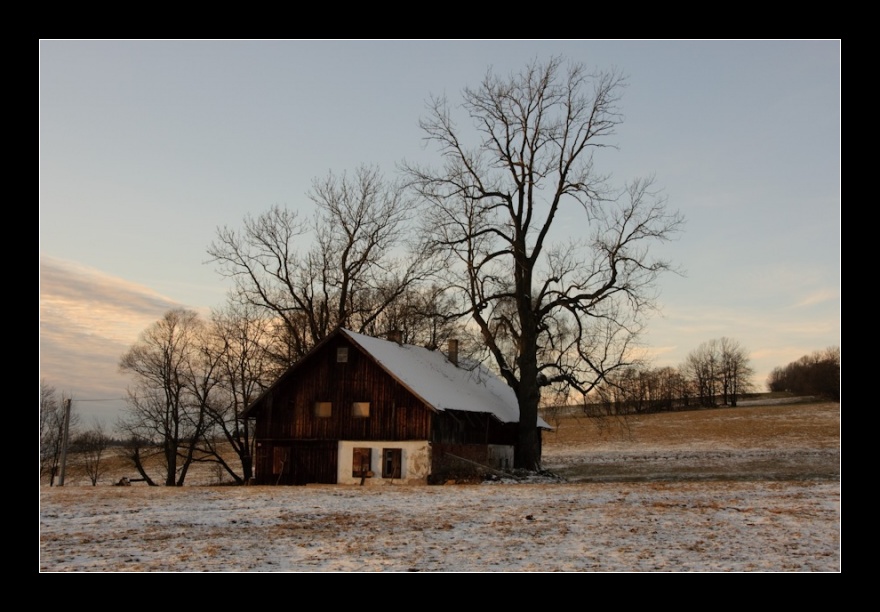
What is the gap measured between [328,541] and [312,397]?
78.2 ft

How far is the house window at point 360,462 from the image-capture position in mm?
38219

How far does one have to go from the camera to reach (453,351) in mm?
48906

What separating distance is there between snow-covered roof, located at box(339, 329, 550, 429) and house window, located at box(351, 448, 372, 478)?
394 cm

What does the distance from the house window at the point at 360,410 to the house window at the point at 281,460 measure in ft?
13.2

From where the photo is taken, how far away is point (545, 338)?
1681 inches

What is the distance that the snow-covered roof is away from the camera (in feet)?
127

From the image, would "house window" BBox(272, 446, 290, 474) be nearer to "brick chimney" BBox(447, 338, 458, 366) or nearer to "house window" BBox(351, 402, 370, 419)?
"house window" BBox(351, 402, 370, 419)

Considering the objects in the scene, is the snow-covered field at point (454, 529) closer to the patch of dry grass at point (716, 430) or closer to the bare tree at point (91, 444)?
the patch of dry grass at point (716, 430)

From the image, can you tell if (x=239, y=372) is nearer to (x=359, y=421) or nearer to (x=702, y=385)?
(x=359, y=421)

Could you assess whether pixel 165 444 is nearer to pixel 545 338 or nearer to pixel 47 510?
pixel 545 338

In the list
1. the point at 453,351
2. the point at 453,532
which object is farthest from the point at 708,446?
the point at 453,532

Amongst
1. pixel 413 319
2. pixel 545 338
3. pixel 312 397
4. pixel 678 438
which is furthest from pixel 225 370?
pixel 678 438

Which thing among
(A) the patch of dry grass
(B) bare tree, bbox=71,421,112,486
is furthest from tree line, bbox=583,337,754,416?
(B) bare tree, bbox=71,421,112,486

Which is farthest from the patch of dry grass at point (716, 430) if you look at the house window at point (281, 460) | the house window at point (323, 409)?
the house window at point (281, 460)
